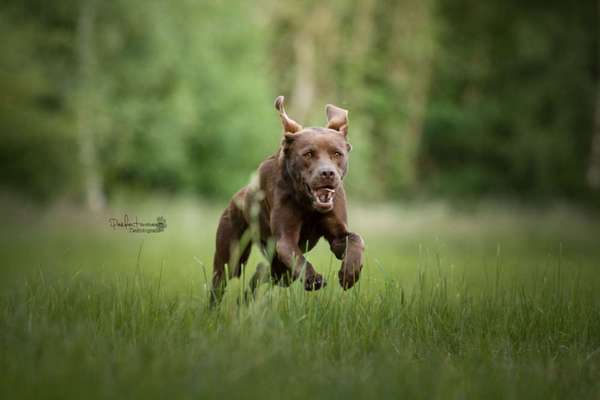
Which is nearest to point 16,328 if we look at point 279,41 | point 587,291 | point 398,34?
point 587,291

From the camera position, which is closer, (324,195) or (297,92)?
(324,195)

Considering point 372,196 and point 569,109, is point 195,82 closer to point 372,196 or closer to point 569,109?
point 372,196

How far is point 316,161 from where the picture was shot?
504cm

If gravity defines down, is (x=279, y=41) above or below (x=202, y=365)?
above

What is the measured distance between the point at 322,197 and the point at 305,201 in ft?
0.77

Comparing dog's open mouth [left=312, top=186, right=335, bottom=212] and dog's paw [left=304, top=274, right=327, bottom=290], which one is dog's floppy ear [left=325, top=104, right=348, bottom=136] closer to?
dog's open mouth [left=312, top=186, right=335, bottom=212]

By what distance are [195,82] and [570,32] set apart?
18.4m

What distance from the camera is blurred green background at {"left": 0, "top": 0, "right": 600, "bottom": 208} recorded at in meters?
19.3

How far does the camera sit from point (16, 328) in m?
4.16

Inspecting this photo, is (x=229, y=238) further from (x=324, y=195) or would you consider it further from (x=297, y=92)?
(x=297, y=92)

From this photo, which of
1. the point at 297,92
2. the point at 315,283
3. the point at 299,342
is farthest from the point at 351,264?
the point at 297,92

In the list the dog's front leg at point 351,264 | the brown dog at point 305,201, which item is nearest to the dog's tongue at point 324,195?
the brown dog at point 305,201

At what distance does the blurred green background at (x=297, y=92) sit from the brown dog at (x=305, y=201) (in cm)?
1386

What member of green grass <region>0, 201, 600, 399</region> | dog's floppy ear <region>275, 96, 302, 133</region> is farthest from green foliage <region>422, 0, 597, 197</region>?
dog's floppy ear <region>275, 96, 302, 133</region>
